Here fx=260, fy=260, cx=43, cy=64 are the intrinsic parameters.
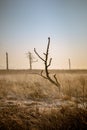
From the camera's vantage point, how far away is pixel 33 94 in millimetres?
4684

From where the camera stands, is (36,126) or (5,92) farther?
(5,92)

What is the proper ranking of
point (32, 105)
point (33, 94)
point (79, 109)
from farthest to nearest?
point (33, 94)
point (32, 105)
point (79, 109)

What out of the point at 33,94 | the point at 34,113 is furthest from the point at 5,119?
the point at 33,94

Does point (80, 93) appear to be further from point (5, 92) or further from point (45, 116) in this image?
point (45, 116)

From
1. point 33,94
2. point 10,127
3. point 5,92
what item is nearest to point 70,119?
point 10,127

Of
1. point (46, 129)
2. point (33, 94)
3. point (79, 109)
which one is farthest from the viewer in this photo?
point (33, 94)

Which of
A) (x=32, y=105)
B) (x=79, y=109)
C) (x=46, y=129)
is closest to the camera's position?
(x=46, y=129)

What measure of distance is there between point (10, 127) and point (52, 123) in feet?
1.56

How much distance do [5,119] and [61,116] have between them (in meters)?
0.65

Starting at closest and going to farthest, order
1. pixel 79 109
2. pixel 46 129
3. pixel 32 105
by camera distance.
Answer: pixel 46 129
pixel 79 109
pixel 32 105

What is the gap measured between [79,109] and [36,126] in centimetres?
58

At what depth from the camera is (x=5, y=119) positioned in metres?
3.01

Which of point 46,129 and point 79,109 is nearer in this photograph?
point 46,129

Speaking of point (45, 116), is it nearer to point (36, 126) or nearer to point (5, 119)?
point (36, 126)
